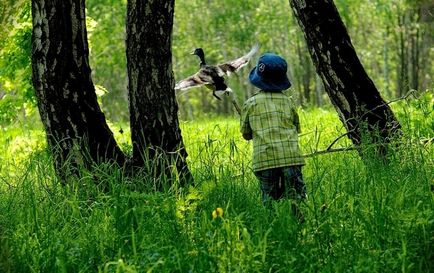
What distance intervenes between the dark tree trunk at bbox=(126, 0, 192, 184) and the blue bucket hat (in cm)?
111

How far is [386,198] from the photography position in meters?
5.26

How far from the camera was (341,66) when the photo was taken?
774 centimetres

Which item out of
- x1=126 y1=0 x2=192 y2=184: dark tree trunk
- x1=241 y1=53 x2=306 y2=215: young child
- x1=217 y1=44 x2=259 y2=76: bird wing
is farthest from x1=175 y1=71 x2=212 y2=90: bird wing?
x1=241 y1=53 x2=306 y2=215: young child

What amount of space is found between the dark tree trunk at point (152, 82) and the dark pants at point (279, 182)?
3.42ft

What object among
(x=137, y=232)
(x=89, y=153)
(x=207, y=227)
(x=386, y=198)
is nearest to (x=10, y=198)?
(x=89, y=153)

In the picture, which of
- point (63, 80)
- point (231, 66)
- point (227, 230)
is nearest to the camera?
point (227, 230)

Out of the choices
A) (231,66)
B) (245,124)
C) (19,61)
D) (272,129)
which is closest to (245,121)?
(245,124)

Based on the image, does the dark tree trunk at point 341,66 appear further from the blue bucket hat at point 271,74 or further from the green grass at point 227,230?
the blue bucket hat at point 271,74

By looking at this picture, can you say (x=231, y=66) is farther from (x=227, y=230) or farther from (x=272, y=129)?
(x=227, y=230)

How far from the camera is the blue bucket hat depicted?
19.8 ft

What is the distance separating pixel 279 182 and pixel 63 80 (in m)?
2.01

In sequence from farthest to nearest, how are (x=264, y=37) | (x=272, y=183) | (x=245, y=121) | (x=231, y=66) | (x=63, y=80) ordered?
1. (x=264, y=37)
2. (x=231, y=66)
3. (x=63, y=80)
4. (x=245, y=121)
5. (x=272, y=183)

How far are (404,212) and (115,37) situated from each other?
120 ft

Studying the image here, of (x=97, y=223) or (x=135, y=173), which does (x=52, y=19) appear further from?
(x=97, y=223)
